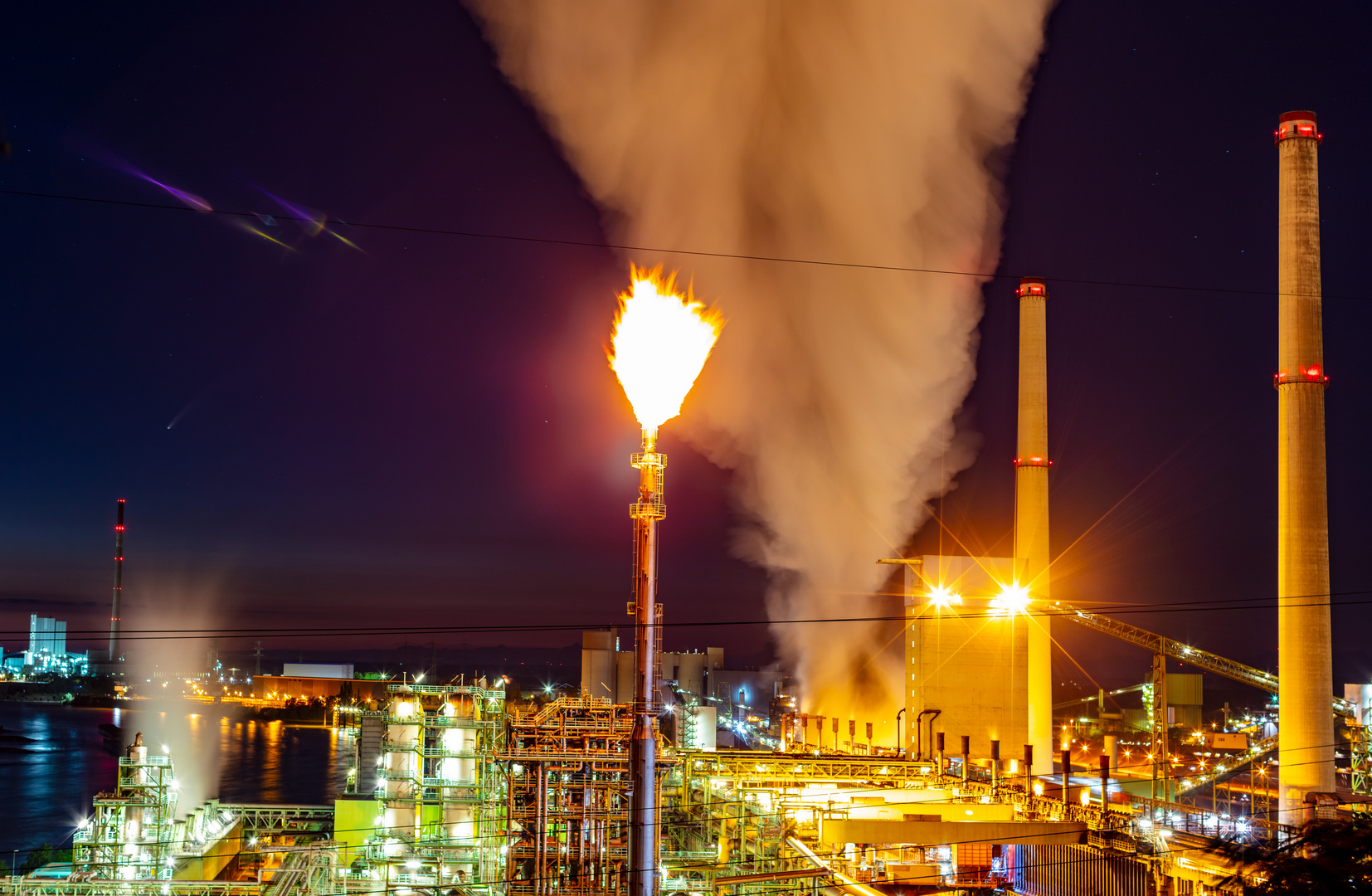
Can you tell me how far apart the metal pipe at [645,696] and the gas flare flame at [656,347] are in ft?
4.02

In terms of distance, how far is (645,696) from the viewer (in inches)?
774

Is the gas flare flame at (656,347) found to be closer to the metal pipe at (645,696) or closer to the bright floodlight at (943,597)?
the metal pipe at (645,696)

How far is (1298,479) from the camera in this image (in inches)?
1620

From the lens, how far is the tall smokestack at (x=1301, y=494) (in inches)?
1581

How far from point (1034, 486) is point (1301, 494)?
61.2 ft

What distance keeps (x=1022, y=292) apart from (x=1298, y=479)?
21767 millimetres

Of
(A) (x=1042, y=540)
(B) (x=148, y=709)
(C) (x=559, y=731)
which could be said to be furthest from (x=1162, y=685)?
(B) (x=148, y=709)

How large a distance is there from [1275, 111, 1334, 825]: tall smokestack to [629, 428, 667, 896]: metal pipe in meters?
31.0

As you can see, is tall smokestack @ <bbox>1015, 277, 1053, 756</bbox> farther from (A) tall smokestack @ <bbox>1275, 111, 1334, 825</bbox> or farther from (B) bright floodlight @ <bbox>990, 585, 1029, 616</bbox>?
(A) tall smokestack @ <bbox>1275, 111, 1334, 825</bbox>

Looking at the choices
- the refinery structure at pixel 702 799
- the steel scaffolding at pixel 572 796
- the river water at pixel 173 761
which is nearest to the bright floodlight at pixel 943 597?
the refinery structure at pixel 702 799

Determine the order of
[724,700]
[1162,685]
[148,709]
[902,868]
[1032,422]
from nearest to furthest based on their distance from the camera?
[902,868]
[1162,685]
[1032,422]
[724,700]
[148,709]

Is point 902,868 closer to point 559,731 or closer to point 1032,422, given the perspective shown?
point 559,731

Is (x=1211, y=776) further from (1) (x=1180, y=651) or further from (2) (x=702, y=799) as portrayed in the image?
(2) (x=702, y=799)

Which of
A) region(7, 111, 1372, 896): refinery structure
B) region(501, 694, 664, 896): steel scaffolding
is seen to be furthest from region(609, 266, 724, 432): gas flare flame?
region(501, 694, 664, 896): steel scaffolding
